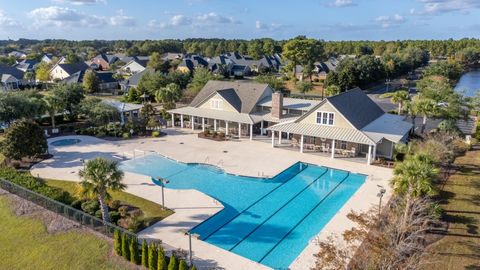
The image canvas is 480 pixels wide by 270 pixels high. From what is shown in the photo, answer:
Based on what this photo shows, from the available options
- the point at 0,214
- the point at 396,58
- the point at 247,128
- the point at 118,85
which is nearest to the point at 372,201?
the point at 247,128

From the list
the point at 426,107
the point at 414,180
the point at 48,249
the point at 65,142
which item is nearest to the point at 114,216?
the point at 48,249

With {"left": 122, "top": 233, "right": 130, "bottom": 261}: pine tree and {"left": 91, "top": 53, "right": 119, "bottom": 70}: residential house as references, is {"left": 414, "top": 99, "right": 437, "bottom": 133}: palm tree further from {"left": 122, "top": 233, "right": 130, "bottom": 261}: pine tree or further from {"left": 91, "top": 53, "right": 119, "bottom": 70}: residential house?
{"left": 91, "top": 53, "right": 119, "bottom": 70}: residential house

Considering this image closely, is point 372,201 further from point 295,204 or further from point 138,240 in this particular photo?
point 138,240

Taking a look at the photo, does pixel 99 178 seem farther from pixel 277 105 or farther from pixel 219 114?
pixel 277 105

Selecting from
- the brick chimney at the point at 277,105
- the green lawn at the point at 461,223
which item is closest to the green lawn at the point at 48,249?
the green lawn at the point at 461,223

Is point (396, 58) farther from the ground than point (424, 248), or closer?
farther from the ground

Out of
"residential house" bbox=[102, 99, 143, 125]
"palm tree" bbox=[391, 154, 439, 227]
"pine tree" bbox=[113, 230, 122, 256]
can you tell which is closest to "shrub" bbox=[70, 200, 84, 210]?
"pine tree" bbox=[113, 230, 122, 256]

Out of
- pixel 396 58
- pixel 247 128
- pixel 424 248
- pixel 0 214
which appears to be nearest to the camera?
pixel 424 248
